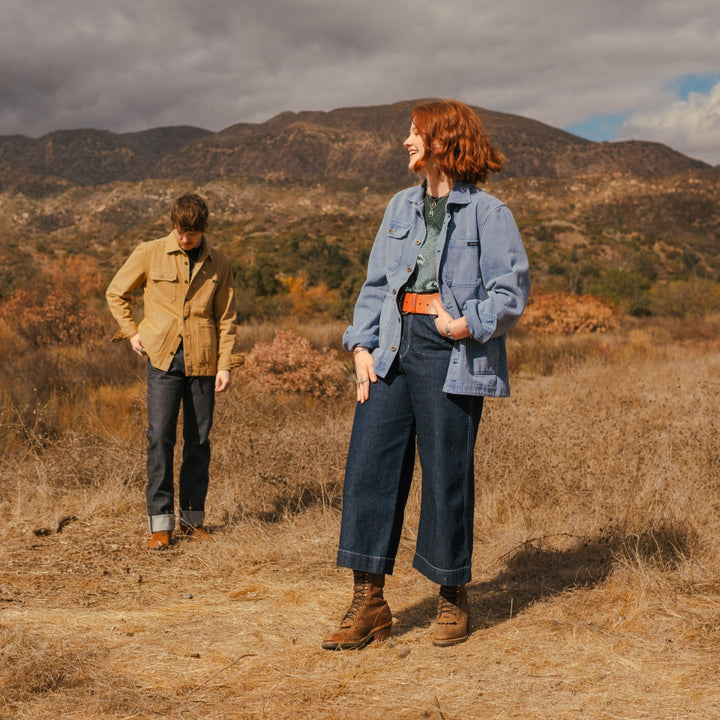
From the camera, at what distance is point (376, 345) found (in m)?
3.31

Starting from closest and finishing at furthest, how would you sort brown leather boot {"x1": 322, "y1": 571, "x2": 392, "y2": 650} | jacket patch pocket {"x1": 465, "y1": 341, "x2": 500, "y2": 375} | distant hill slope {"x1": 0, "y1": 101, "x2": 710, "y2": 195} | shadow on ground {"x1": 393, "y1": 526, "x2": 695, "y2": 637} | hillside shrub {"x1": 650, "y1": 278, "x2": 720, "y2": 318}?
jacket patch pocket {"x1": 465, "y1": 341, "x2": 500, "y2": 375}, brown leather boot {"x1": 322, "y1": 571, "x2": 392, "y2": 650}, shadow on ground {"x1": 393, "y1": 526, "x2": 695, "y2": 637}, hillside shrub {"x1": 650, "y1": 278, "x2": 720, "y2": 318}, distant hill slope {"x1": 0, "y1": 101, "x2": 710, "y2": 195}

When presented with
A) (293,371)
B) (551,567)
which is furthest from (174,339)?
(293,371)

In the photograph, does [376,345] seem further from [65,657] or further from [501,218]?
[65,657]

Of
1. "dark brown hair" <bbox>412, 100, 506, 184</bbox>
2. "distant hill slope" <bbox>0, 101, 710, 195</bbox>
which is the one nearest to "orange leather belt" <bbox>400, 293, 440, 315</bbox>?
"dark brown hair" <bbox>412, 100, 506, 184</bbox>

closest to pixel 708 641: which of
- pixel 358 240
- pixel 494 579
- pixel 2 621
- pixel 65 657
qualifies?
pixel 494 579

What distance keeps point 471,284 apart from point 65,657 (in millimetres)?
2065

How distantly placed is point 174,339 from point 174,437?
1.99 feet

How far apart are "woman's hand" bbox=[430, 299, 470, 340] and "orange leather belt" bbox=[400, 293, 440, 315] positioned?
0.04 meters

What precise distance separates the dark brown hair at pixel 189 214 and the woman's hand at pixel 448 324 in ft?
6.68

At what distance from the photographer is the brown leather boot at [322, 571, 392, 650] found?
3193 mm

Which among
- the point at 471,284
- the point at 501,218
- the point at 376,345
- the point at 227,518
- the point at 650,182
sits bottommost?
the point at 227,518

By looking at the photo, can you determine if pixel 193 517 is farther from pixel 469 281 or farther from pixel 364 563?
pixel 469 281

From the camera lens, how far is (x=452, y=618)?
3268mm

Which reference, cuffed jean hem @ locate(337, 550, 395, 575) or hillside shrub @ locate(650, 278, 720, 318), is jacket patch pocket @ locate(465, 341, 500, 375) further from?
hillside shrub @ locate(650, 278, 720, 318)
